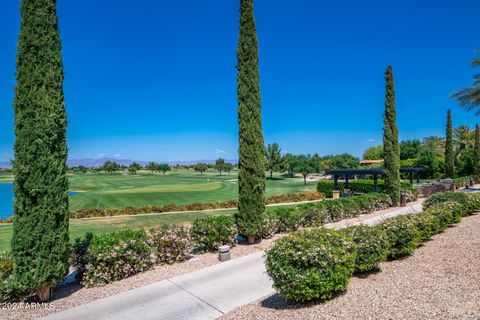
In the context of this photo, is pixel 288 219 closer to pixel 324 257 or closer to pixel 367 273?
pixel 367 273

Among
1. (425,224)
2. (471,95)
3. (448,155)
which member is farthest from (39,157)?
(448,155)

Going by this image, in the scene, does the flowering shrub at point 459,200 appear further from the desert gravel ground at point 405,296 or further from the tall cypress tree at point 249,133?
the tall cypress tree at point 249,133

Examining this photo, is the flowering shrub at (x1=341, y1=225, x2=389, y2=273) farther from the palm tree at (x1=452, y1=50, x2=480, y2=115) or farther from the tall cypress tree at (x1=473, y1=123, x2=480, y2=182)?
the tall cypress tree at (x1=473, y1=123, x2=480, y2=182)

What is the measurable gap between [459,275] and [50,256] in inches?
326

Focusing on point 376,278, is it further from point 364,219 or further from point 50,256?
point 364,219

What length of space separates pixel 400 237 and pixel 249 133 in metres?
5.26

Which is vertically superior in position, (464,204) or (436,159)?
(436,159)

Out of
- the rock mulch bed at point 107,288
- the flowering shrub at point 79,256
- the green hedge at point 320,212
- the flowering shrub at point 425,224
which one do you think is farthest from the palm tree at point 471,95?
the flowering shrub at point 79,256

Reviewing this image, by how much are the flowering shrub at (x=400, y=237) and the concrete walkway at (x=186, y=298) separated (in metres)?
3.23

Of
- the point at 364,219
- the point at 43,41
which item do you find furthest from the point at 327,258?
the point at 364,219

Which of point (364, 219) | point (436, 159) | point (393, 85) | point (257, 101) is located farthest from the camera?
point (436, 159)

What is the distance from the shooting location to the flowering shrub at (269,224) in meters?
9.96

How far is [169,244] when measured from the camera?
7898 mm

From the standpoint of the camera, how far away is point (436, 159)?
145ft
